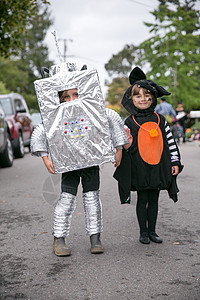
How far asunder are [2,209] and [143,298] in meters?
3.45

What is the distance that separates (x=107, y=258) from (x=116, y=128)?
1048 mm

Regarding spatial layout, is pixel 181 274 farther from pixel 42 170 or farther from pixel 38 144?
pixel 42 170

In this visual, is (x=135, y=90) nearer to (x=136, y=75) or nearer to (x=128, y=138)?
(x=136, y=75)

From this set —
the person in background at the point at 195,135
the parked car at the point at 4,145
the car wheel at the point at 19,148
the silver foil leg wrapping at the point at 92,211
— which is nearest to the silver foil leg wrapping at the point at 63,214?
the silver foil leg wrapping at the point at 92,211

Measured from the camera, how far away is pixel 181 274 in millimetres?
3326

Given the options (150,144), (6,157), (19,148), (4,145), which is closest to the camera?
(150,144)

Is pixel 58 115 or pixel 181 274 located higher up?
pixel 58 115

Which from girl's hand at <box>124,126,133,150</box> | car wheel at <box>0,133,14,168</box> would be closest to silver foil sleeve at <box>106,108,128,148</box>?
girl's hand at <box>124,126,133,150</box>

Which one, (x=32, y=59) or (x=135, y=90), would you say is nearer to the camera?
(x=135, y=90)

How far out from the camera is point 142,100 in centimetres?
409

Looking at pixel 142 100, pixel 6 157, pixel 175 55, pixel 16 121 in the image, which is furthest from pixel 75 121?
pixel 175 55

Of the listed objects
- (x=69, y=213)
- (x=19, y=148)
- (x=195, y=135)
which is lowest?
(x=195, y=135)

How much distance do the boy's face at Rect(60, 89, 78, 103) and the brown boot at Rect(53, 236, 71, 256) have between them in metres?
1.16

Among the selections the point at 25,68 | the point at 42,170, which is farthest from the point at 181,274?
the point at 25,68
